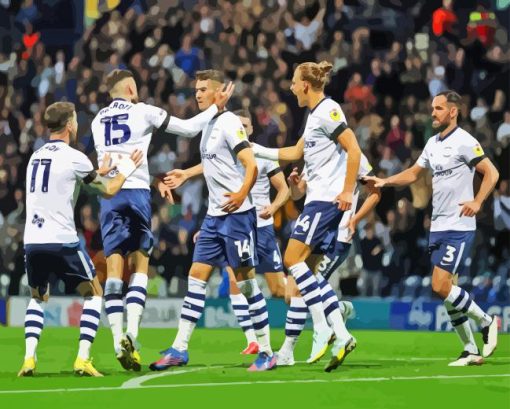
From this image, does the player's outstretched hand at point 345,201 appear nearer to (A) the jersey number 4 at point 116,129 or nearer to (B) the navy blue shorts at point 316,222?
(B) the navy blue shorts at point 316,222

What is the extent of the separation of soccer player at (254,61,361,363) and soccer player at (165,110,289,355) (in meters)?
2.19

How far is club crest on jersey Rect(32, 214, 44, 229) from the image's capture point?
10.3 meters

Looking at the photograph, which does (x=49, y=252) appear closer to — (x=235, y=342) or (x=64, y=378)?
(x=64, y=378)

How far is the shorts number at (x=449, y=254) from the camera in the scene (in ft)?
38.8

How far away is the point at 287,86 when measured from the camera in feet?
74.5

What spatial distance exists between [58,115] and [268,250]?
402 centimetres

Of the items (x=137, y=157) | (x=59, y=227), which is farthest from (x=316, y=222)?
(x=59, y=227)

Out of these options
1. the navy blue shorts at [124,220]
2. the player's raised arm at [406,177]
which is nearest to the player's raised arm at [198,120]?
the navy blue shorts at [124,220]

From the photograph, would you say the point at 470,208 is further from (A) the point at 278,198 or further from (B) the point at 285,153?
(A) the point at 278,198

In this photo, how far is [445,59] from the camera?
22.5 metres

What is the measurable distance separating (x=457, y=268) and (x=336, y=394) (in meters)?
3.27

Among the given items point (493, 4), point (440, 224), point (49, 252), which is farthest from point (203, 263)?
point (493, 4)

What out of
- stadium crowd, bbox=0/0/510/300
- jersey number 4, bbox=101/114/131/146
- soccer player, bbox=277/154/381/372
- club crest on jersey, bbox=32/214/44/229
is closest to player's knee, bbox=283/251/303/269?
soccer player, bbox=277/154/381/372

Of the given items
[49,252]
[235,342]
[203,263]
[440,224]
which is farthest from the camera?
[235,342]
